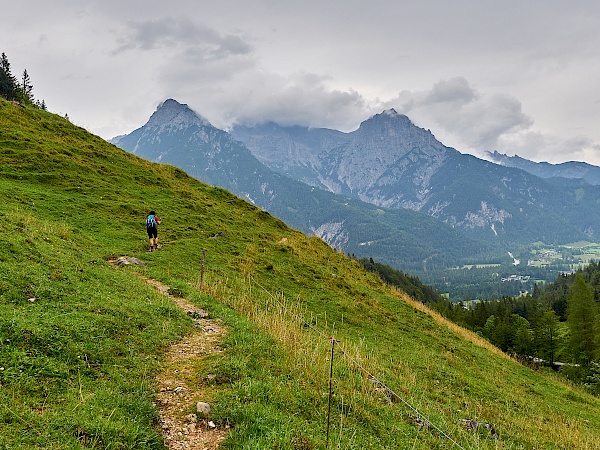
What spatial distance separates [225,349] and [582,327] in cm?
6540

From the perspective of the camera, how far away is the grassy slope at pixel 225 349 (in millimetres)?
7227

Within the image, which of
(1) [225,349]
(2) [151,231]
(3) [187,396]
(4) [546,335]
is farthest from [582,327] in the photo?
(3) [187,396]

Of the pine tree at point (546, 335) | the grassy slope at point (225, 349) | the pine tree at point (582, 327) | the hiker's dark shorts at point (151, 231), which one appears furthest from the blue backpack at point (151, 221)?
the pine tree at point (582, 327)

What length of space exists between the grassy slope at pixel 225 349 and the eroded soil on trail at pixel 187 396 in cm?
27

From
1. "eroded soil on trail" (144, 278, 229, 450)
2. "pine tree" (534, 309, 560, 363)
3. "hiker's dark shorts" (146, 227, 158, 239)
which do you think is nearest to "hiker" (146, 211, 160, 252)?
"hiker's dark shorts" (146, 227, 158, 239)

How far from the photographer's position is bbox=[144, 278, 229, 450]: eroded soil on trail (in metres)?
7.08

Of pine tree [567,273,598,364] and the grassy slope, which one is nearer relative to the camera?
the grassy slope

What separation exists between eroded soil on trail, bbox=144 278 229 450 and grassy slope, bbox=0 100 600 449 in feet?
0.87

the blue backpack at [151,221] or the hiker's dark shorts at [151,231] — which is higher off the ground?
the blue backpack at [151,221]

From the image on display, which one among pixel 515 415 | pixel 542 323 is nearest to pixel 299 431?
pixel 515 415

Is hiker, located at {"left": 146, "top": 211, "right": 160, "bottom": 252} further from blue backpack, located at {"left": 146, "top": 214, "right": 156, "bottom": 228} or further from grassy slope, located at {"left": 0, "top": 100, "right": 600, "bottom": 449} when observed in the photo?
grassy slope, located at {"left": 0, "top": 100, "right": 600, "bottom": 449}

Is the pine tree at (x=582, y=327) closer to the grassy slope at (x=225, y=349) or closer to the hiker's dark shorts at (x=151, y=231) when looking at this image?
the grassy slope at (x=225, y=349)

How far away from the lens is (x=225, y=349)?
1120 cm

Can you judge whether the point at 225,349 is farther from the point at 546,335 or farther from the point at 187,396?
the point at 546,335
